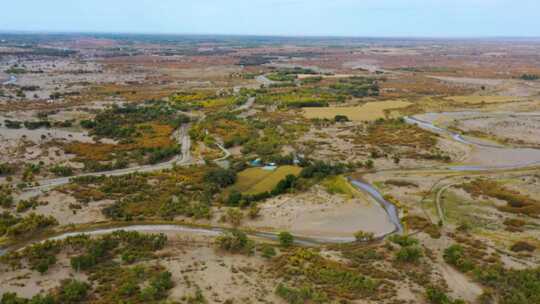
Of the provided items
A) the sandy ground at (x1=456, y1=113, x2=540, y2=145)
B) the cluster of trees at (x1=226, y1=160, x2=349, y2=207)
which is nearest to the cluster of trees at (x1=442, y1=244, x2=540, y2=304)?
the cluster of trees at (x1=226, y1=160, x2=349, y2=207)

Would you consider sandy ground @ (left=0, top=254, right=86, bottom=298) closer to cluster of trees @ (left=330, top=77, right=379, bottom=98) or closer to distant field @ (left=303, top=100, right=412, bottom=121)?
distant field @ (left=303, top=100, right=412, bottom=121)

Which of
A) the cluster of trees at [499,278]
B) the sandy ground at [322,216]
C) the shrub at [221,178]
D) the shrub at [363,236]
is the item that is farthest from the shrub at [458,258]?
the shrub at [221,178]

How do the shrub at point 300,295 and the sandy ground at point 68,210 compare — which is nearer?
the shrub at point 300,295

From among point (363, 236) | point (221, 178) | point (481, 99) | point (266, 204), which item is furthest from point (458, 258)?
point (481, 99)

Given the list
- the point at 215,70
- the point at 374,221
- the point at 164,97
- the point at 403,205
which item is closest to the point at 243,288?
the point at 374,221

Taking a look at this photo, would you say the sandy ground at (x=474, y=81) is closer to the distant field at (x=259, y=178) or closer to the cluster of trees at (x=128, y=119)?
the cluster of trees at (x=128, y=119)

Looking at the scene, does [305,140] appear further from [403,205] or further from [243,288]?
[243,288]
